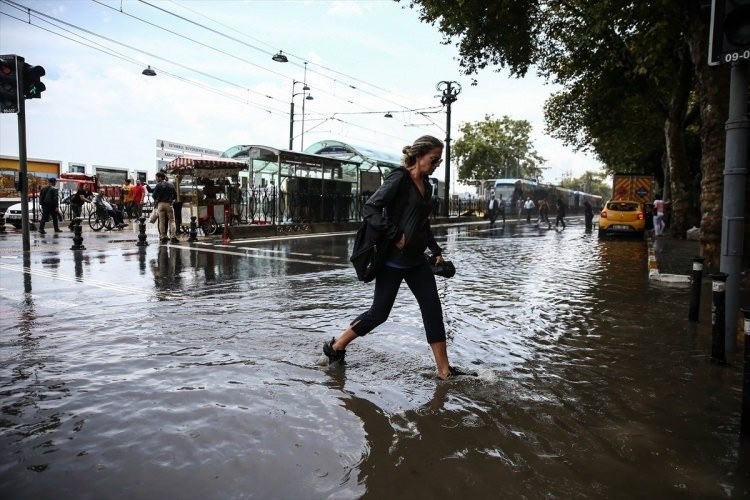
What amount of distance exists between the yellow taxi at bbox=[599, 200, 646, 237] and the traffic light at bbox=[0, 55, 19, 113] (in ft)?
70.3

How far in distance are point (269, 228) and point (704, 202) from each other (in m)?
13.6

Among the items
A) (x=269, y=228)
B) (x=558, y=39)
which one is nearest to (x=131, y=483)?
(x=269, y=228)

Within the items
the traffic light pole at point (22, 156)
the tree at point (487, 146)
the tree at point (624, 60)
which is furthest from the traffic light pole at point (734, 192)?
the tree at point (487, 146)

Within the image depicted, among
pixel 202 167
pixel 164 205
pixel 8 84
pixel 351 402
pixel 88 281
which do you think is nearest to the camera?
pixel 351 402

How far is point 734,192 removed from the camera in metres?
4.87

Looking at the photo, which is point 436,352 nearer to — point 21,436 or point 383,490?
point 383,490

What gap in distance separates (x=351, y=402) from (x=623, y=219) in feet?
74.6

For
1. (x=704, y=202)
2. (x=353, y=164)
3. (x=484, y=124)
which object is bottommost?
(x=704, y=202)

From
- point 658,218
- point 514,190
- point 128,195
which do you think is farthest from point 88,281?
point 514,190

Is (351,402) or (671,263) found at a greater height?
(671,263)

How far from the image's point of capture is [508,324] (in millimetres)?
6301

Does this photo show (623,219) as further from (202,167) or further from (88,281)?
(88,281)

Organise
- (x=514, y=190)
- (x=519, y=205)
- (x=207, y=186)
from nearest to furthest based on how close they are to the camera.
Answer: (x=207, y=186)
(x=514, y=190)
(x=519, y=205)

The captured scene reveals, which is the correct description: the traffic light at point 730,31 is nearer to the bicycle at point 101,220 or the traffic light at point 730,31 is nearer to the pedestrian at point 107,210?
the pedestrian at point 107,210
